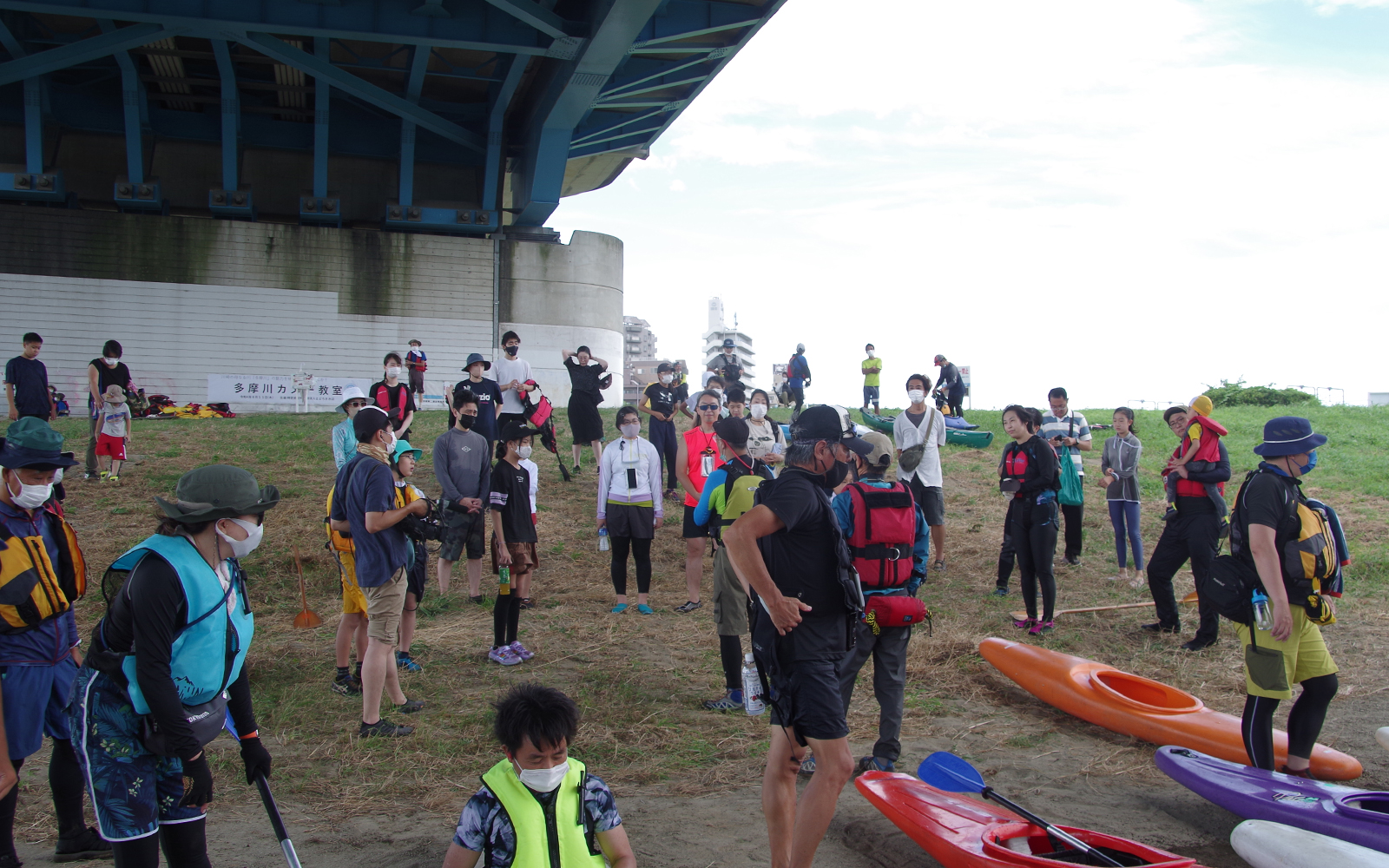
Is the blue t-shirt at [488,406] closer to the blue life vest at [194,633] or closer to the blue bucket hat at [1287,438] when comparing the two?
the blue life vest at [194,633]

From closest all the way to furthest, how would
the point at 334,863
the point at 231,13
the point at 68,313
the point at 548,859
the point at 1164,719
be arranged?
the point at 548,859, the point at 334,863, the point at 1164,719, the point at 231,13, the point at 68,313

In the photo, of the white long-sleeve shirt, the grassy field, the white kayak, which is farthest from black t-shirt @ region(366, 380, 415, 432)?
the white kayak

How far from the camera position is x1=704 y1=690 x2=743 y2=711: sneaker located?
5375mm

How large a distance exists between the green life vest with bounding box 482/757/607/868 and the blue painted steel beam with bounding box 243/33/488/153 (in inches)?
760

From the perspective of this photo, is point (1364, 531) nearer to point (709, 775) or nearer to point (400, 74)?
point (709, 775)

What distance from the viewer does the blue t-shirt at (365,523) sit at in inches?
186

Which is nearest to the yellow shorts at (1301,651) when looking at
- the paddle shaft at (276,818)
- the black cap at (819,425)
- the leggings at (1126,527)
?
the black cap at (819,425)

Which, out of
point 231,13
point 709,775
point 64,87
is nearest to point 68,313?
point 64,87

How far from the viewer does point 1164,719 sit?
4.93m

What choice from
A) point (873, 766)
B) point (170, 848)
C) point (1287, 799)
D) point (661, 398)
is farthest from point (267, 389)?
point (1287, 799)

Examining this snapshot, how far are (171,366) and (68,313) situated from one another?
7.98 ft

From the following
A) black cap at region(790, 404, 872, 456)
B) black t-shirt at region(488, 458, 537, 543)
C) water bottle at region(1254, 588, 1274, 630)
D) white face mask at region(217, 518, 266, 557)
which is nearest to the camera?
white face mask at region(217, 518, 266, 557)

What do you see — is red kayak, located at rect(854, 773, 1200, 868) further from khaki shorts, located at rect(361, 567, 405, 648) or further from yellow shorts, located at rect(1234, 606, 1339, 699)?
khaki shorts, located at rect(361, 567, 405, 648)

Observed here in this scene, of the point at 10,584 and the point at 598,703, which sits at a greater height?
the point at 10,584
